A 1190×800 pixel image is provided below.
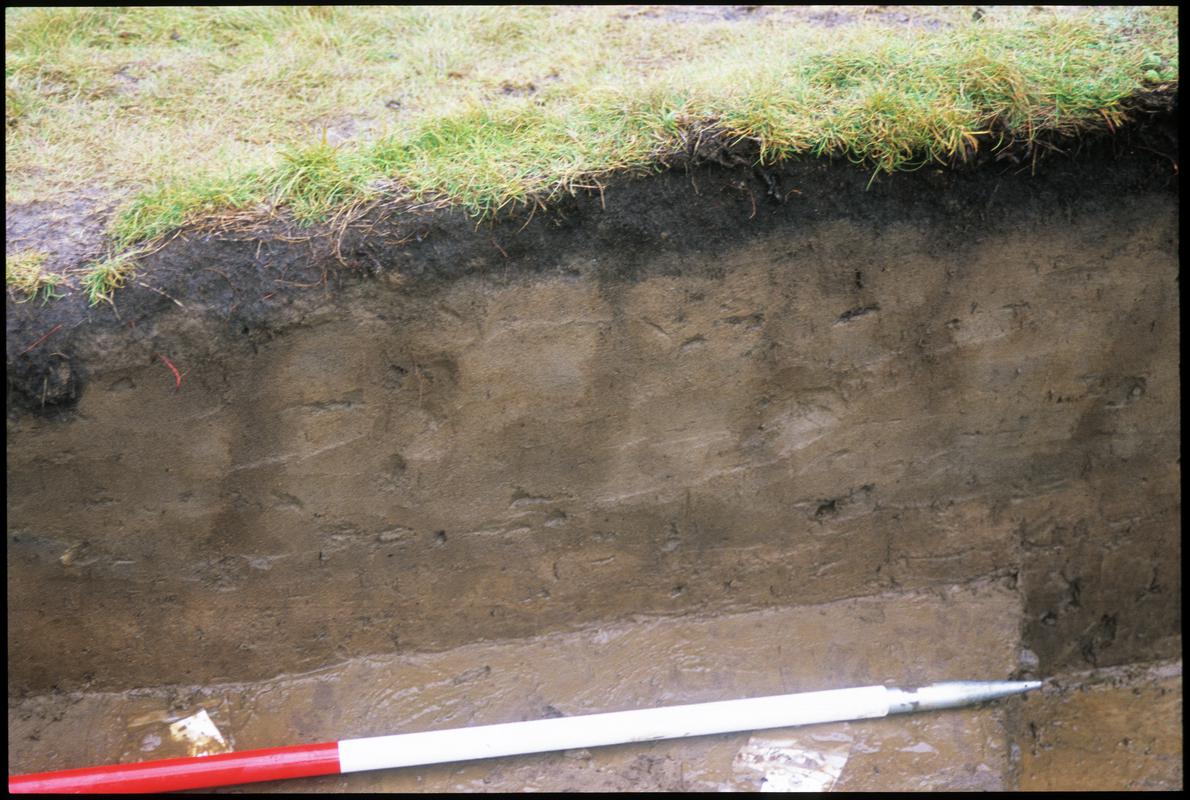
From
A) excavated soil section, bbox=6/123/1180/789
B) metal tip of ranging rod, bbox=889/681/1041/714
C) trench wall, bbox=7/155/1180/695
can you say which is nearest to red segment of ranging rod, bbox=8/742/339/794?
excavated soil section, bbox=6/123/1180/789

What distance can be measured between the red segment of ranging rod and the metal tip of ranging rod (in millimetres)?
1625

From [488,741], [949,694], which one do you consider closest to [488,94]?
[488,741]

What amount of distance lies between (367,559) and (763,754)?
1.28 m

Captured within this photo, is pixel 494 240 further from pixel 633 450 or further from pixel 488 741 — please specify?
pixel 488 741

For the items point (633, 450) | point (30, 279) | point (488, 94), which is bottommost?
point (633, 450)

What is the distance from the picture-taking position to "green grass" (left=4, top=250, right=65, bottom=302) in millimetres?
2592

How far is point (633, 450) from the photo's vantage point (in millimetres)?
2895

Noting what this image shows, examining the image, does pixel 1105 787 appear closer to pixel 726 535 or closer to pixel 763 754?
pixel 763 754

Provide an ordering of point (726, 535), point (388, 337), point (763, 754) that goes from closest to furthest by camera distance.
Answer: point (388, 337) < point (763, 754) < point (726, 535)

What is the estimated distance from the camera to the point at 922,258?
2.80 m

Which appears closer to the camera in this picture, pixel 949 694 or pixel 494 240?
pixel 494 240

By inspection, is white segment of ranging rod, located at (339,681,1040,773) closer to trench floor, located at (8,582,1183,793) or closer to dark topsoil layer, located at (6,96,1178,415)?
trench floor, located at (8,582,1183,793)

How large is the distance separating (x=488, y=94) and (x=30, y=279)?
1481mm

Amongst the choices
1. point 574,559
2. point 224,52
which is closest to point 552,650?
point 574,559
